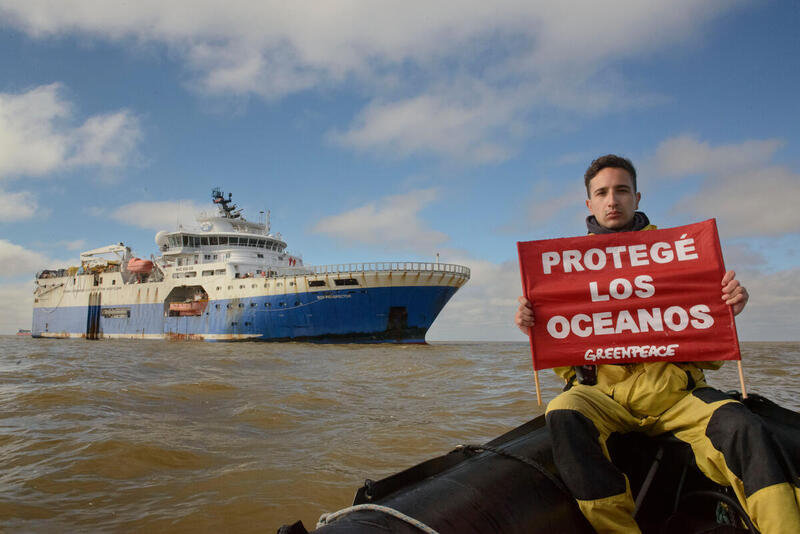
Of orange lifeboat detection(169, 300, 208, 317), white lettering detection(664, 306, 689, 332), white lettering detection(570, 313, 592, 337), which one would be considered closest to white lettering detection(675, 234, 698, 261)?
white lettering detection(664, 306, 689, 332)

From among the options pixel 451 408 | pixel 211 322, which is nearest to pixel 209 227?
pixel 211 322

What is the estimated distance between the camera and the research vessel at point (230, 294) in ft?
68.2

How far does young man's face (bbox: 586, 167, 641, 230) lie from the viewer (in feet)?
7.27

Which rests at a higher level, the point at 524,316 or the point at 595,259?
the point at 595,259

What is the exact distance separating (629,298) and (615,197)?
52 cm

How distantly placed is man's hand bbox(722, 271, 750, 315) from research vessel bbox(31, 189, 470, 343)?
18465 millimetres

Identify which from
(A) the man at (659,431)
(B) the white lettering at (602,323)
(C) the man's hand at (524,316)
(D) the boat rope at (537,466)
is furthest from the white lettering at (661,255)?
(D) the boat rope at (537,466)

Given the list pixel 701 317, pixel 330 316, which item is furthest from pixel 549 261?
pixel 330 316

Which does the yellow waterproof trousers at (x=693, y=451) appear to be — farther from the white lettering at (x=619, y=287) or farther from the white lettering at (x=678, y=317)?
the white lettering at (x=619, y=287)

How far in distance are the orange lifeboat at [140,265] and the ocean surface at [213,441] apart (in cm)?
2093

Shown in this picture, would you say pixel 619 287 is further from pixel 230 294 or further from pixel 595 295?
pixel 230 294

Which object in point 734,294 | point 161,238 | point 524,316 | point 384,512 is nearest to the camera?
point 384,512

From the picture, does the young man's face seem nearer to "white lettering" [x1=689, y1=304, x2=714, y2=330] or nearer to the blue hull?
"white lettering" [x1=689, y1=304, x2=714, y2=330]

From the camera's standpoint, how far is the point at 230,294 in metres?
23.0
